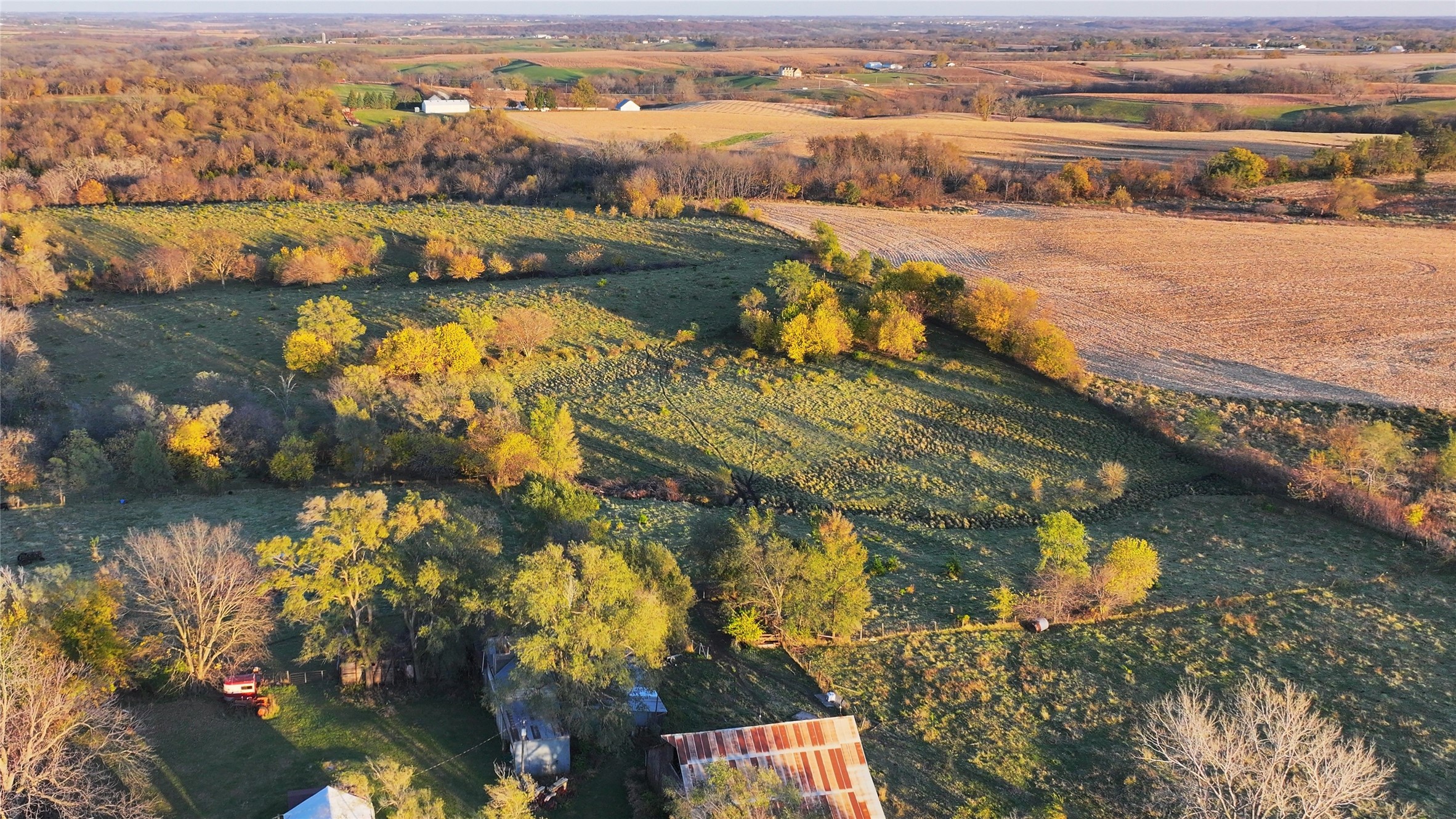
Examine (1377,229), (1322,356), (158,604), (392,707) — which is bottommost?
(392,707)

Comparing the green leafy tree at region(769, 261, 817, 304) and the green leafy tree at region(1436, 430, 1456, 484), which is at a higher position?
the green leafy tree at region(769, 261, 817, 304)

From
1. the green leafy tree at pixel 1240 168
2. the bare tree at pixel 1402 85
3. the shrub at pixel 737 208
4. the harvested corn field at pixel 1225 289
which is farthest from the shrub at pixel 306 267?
the bare tree at pixel 1402 85

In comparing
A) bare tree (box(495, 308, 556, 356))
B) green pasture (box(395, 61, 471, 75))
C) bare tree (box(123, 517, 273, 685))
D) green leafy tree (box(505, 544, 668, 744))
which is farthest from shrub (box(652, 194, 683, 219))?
green pasture (box(395, 61, 471, 75))

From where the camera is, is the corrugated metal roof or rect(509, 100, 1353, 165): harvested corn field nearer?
the corrugated metal roof

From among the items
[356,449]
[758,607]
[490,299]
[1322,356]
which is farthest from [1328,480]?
[490,299]

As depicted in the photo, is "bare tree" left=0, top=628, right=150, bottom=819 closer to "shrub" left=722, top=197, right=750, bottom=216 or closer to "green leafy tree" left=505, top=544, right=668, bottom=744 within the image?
"green leafy tree" left=505, top=544, right=668, bottom=744

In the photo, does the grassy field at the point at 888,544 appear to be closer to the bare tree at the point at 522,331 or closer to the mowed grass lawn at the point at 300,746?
the mowed grass lawn at the point at 300,746

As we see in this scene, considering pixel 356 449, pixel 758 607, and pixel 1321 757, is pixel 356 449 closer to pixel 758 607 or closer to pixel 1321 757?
pixel 758 607
